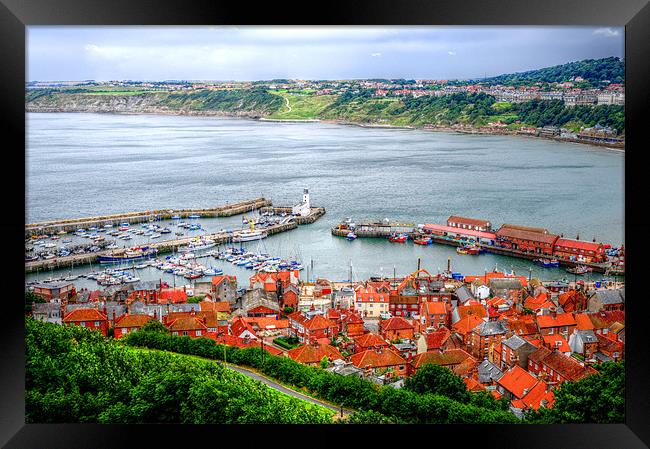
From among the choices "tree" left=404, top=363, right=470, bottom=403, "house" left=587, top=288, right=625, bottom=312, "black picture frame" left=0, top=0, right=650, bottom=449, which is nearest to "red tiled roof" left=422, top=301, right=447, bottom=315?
"house" left=587, top=288, right=625, bottom=312

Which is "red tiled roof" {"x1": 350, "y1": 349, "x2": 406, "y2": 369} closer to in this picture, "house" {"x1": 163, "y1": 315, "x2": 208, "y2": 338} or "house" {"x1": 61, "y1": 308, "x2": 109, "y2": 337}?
"house" {"x1": 163, "y1": 315, "x2": 208, "y2": 338}

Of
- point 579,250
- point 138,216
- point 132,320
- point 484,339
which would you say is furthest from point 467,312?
point 138,216

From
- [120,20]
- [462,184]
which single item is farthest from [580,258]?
[120,20]

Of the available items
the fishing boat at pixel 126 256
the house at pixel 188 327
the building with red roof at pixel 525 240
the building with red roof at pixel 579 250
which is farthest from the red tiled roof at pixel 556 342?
the fishing boat at pixel 126 256

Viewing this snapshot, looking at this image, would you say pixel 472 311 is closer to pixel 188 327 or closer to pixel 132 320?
pixel 188 327

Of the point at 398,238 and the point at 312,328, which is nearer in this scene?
the point at 312,328
